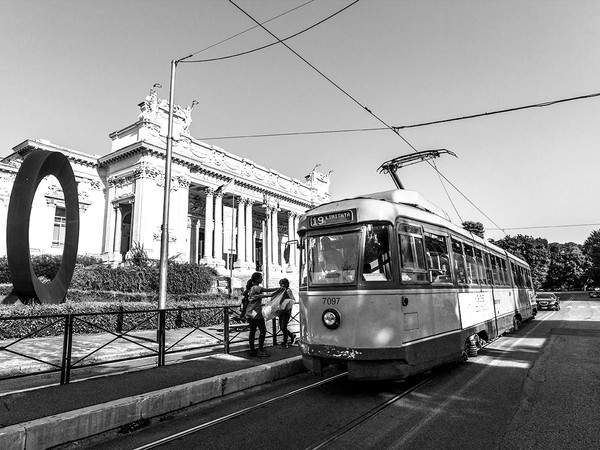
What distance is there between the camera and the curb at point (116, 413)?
13.3 ft

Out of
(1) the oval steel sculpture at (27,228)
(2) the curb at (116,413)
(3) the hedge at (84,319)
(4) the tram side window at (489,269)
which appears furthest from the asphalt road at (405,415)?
(1) the oval steel sculpture at (27,228)

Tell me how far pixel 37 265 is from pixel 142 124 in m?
14.9

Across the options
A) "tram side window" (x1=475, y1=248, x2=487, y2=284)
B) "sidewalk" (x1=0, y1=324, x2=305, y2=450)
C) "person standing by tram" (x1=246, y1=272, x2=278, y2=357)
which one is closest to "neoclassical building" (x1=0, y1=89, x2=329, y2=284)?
"person standing by tram" (x1=246, y1=272, x2=278, y2=357)

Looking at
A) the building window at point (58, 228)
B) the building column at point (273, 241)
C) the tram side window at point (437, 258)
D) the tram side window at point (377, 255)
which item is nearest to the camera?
the tram side window at point (377, 255)

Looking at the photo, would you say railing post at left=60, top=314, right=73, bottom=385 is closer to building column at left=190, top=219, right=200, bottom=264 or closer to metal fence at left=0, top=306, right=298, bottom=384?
metal fence at left=0, top=306, right=298, bottom=384

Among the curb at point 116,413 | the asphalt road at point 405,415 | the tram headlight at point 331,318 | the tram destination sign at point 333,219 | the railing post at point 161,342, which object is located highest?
the tram destination sign at point 333,219

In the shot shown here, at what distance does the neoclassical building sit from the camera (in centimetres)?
3092

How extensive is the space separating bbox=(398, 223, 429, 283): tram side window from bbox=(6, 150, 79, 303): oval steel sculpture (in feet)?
37.6

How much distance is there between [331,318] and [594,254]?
265ft

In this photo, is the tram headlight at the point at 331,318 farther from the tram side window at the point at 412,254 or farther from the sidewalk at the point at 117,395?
the sidewalk at the point at 117,395

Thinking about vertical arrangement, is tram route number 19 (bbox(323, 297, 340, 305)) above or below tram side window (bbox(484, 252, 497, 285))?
below

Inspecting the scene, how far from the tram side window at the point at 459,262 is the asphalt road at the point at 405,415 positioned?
1947 mm

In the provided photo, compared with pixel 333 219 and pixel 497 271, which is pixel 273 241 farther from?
pixel 333 219

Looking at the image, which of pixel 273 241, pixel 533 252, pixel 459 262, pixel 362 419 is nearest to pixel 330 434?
pixel 362 419
